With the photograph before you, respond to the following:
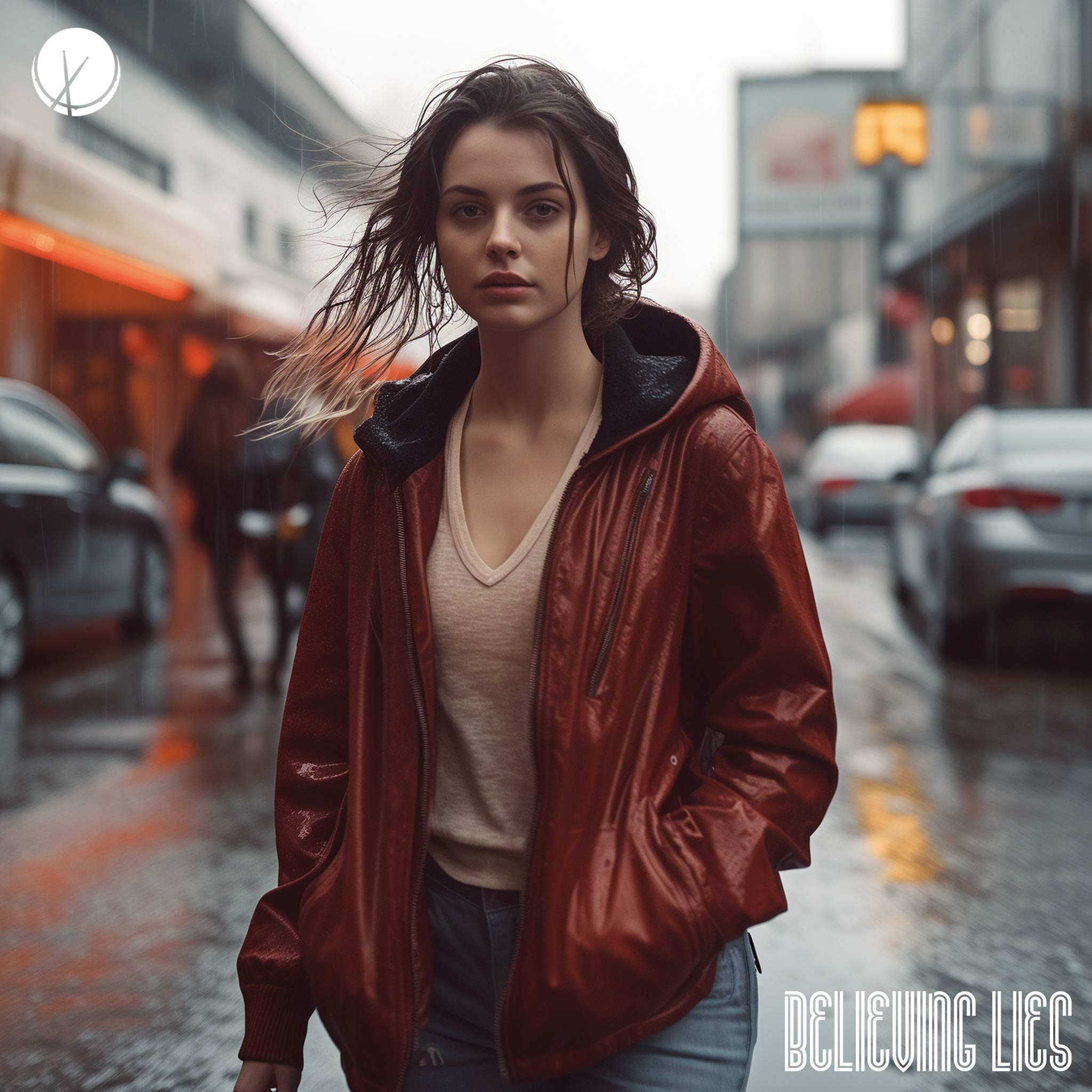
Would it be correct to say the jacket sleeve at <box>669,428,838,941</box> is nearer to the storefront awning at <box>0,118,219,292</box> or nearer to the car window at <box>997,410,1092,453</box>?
the car window at <box>997,410,1092,453</box>

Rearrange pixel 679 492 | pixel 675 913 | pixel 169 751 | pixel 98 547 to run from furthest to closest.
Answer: pixel 98 547, pixel 169 751, pixel 679 492, pixel 675 913

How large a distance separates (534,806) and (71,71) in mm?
15050

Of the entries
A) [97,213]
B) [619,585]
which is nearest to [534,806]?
[619,585]

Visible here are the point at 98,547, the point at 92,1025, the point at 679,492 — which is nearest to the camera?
the point at 679,492

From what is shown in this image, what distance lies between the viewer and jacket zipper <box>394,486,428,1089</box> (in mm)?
1619

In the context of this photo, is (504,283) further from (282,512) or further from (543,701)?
(282,512)

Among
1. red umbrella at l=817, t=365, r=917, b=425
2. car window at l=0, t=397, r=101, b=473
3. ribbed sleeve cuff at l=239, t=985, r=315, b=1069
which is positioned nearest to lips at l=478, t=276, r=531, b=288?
ribbed sleeve cuff at l=239, t=985, r=315, b=1069

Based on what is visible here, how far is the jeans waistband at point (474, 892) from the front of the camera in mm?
1677

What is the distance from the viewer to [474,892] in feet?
5.55

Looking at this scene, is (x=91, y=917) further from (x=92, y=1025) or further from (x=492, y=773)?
(x=492, y=773)

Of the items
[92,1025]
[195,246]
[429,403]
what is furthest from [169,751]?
[195,246]

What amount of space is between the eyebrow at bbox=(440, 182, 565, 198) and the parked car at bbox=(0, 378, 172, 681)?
7.42 meters

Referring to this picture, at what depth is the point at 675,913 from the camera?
1505mm

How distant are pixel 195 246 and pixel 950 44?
1569 cm
